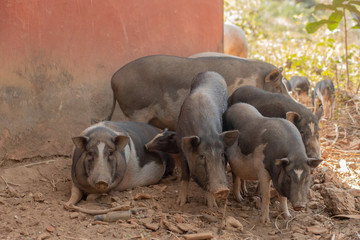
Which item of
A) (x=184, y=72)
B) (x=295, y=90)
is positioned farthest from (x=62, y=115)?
(x=295, y=90)

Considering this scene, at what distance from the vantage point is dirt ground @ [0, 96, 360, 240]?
13.9 feet

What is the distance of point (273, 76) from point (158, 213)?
249 centimetres

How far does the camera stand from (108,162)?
494 cm

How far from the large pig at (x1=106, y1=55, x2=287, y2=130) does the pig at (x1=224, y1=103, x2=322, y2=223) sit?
1162mm

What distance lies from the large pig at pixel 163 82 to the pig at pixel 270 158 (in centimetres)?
116

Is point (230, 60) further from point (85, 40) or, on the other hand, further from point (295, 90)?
point (295, 90)

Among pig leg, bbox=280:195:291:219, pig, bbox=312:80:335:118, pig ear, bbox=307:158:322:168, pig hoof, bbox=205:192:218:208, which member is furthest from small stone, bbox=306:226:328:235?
pig, bbox=312:80:335:118

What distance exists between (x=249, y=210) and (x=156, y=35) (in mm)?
2787

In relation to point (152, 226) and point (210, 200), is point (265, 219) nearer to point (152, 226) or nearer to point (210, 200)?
point (210, 200)

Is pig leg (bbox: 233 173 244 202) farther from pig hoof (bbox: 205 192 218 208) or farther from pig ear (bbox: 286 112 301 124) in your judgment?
pig ear (bbox: 286 112 301 124)

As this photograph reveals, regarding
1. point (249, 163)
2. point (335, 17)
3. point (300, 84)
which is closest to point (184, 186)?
point (249, 163)

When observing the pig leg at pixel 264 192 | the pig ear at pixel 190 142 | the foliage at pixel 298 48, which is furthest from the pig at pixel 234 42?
the pig leg at pixel 264 192

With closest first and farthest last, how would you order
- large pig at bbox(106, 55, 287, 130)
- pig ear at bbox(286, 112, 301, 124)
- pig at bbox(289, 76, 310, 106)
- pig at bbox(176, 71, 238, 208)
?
pig at bbox(176, 71, 238, 208) < pig ear at bbox(286, 112, 301, 124) < large pig at bbox(106, 55, 287, 130) < pig at bbox(289, 76, 310, 106)

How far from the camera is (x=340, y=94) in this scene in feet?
32.0
